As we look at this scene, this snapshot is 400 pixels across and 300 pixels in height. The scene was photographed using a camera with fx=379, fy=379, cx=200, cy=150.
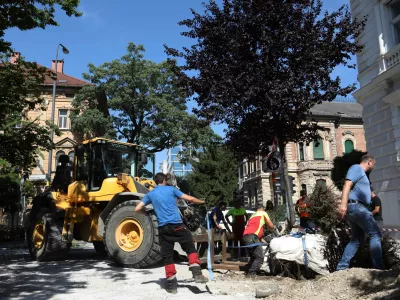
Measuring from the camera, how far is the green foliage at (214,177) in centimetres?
3719

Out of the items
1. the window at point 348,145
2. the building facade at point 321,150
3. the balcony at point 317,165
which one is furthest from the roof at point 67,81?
the window at point 348,145

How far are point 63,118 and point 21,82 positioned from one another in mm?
24251

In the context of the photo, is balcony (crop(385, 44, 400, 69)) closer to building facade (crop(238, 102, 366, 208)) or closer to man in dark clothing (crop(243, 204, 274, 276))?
man in dark clothing (crop(243, 204, 274, 276))

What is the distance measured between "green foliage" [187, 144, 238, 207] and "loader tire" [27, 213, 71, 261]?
26886 millimetres

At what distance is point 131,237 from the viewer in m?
8.22

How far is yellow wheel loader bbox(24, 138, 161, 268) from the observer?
26.7ft

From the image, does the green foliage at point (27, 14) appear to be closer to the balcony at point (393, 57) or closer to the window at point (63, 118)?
the balcony at point (393, 57)

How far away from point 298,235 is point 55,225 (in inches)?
248

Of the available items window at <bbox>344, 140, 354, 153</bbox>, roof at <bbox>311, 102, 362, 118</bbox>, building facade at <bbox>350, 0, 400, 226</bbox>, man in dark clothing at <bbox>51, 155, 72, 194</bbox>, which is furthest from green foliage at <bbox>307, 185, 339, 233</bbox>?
window at <bbox>344, 140, 354, 153</bbox>

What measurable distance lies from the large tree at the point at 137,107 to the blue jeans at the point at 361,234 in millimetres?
24105

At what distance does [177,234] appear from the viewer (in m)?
5.82

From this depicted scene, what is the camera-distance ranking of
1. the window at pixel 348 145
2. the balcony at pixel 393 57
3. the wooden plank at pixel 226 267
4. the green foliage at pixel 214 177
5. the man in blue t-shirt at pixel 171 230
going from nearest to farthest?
the man in blue t-shirt at pixel 171 230
the wooden plank at pixel 226 267
the balcony at pixel 393 57
the green foliage at pixel 214 177
the window at pixel 348 145

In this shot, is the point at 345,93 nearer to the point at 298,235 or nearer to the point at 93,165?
the point at 298,235

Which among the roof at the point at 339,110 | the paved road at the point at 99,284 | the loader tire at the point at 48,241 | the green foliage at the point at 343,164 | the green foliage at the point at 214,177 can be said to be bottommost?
the paved road at the point at 99,284
